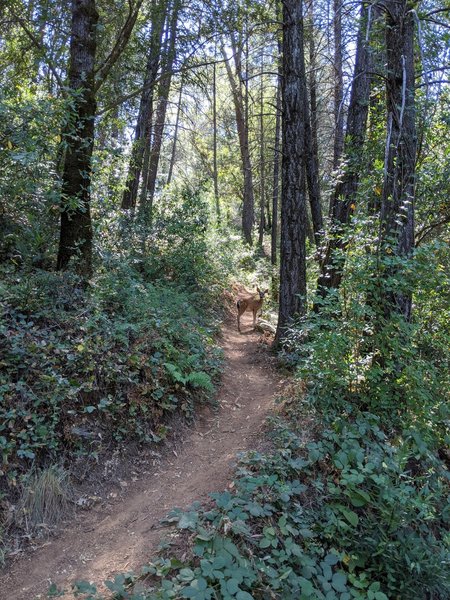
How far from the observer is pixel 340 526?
3.63 m

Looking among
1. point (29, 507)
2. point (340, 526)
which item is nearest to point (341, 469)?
point (340, 526)

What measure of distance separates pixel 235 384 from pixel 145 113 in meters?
8.23

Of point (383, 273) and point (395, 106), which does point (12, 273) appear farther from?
point (395, 106)

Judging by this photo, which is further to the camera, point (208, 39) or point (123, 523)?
point (208, 39)

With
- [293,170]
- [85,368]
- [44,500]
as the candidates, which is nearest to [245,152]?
[293,170]

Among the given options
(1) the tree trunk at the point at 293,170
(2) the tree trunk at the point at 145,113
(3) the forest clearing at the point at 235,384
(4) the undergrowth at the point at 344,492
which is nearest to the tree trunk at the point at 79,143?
(3) the forest clearing at the point at 235,384

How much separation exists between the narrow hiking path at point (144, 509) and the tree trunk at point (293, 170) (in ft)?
6.83

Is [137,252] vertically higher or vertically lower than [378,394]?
higher

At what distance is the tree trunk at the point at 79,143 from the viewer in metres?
6.34

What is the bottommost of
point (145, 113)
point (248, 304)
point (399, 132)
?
point (248, 304)

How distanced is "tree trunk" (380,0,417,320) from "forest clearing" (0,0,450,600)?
0.02 metres

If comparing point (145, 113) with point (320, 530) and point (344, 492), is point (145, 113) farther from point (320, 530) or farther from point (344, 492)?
point (320, 530)

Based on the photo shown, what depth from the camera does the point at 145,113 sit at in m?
A: 11.6

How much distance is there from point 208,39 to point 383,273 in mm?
7313
